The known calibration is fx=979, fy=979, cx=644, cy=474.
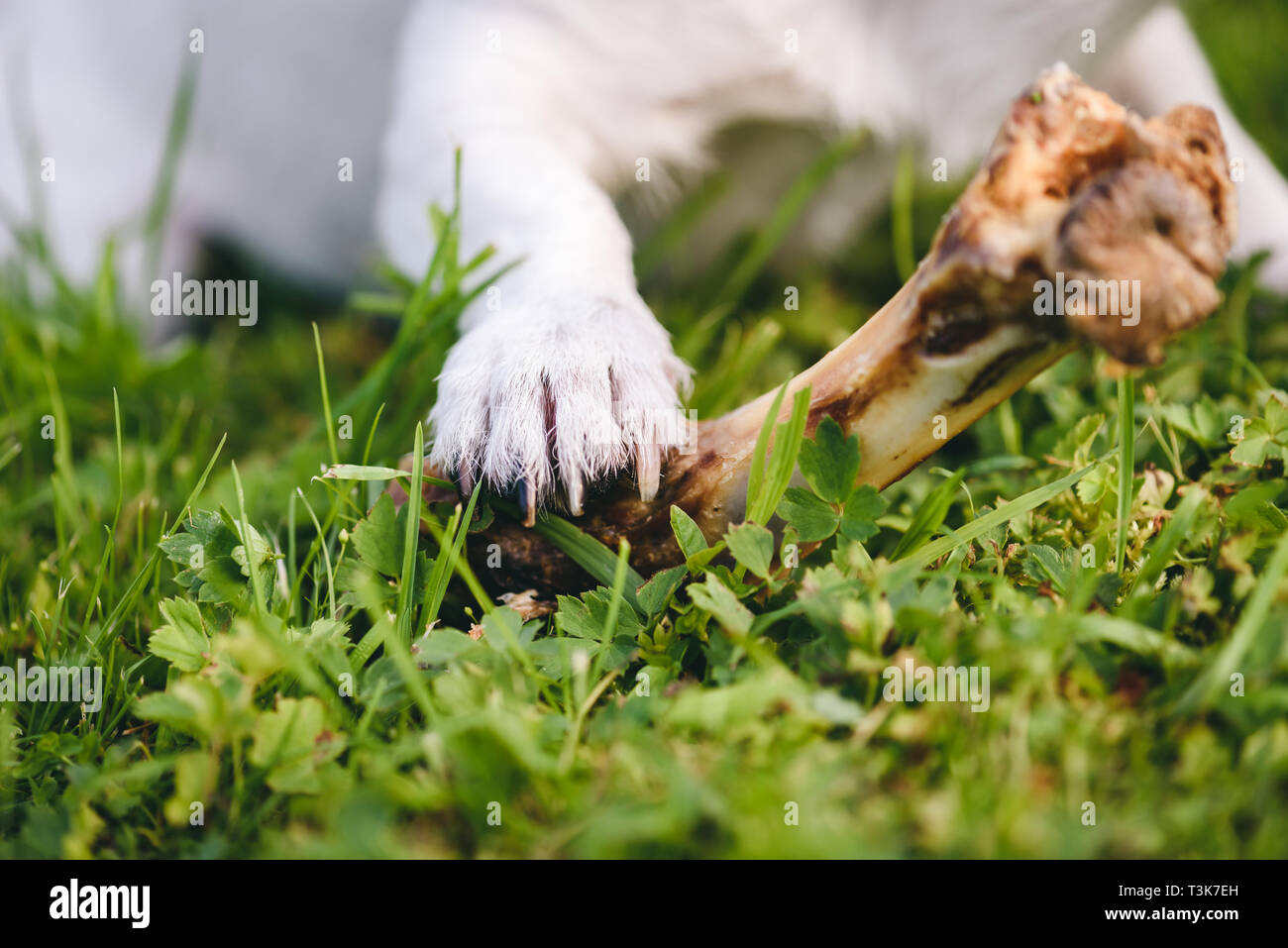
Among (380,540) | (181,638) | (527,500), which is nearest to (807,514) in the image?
(527,500)

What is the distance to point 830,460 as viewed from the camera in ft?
3.25

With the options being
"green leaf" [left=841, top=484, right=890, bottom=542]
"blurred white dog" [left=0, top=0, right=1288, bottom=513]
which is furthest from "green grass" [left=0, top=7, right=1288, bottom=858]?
"blurred white dog" [left=0, top=0, right=1288, bottom=513]

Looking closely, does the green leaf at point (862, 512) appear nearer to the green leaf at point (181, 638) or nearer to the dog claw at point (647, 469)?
the dog claw at point (647, 469)

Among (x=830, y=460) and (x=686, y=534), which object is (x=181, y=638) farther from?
(x=830, y=460)

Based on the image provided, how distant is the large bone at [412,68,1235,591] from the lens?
32.4 inches

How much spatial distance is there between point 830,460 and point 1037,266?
10.5 inches

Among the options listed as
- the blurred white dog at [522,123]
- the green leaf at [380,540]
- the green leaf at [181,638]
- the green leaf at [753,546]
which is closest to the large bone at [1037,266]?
the green leaf at [753,546]

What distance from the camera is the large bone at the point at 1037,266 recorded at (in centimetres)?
82

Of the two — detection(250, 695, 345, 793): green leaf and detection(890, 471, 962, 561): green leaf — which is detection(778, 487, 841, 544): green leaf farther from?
detection(250, 695, 345, 793): green leaf

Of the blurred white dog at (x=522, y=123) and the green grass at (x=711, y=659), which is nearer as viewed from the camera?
the green grass at (x=711, y=659)

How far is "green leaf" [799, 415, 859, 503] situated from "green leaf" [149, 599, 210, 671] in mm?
640
